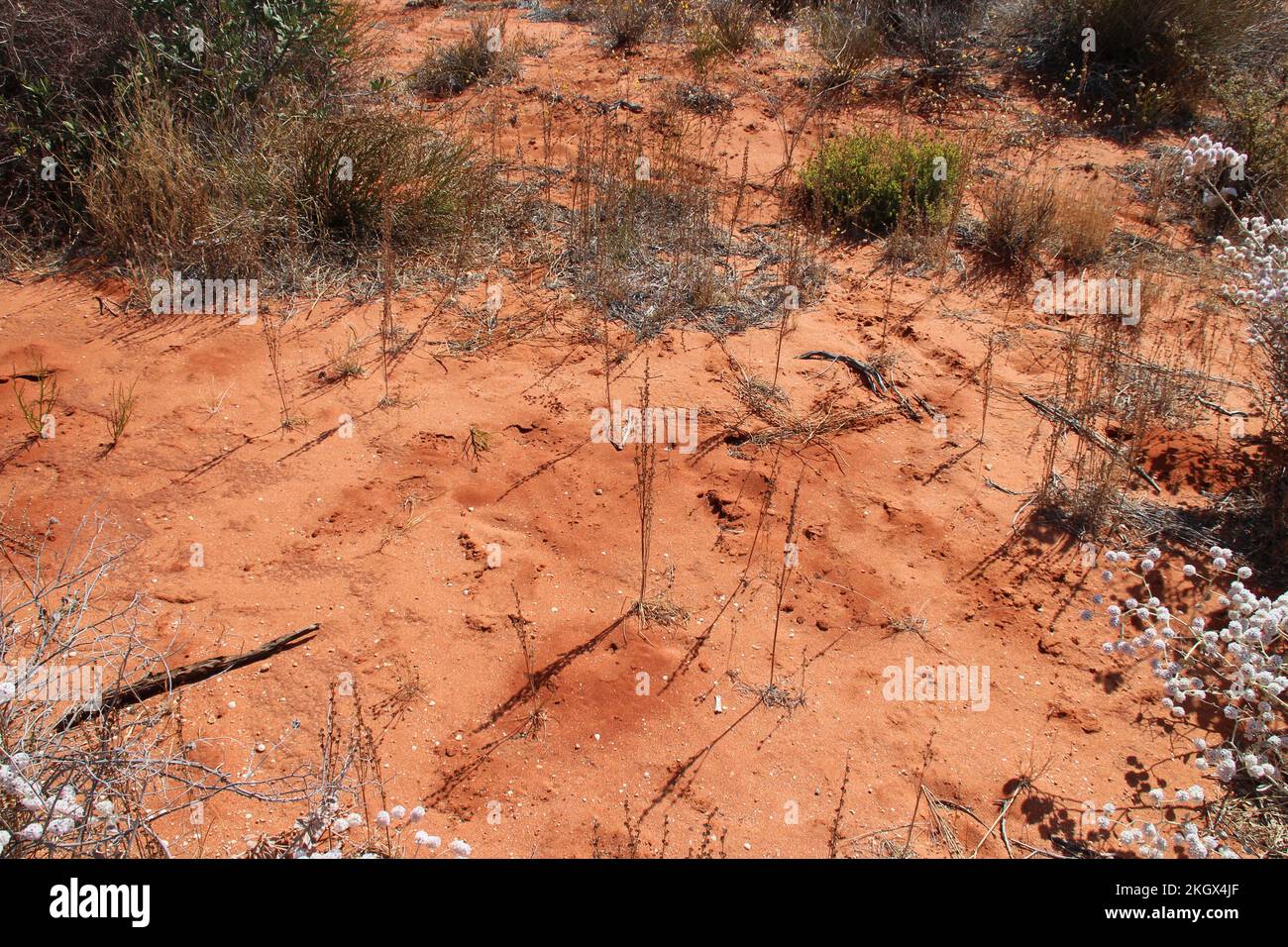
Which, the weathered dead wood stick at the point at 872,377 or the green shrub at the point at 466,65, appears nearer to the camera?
the weathered dead wood stick at the point at 872,377

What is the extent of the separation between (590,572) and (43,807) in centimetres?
214

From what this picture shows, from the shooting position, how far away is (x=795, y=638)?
3842mm

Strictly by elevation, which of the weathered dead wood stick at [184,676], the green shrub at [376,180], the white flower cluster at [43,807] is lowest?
the weathered dead wood stick at [184,676]

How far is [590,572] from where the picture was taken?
→ 13.3 feet

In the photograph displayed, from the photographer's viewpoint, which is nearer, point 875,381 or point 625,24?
point 875,381

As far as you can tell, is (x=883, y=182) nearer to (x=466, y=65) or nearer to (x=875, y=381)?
(x=875, y=381)

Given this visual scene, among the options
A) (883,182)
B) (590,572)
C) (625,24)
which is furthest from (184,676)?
(625,24)

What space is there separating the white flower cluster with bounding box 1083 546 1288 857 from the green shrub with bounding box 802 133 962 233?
348 cm

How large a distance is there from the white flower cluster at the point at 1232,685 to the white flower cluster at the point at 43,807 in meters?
2.95

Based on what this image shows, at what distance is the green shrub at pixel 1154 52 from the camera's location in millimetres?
7949

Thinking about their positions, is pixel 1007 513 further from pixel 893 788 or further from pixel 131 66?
pixel 131 66

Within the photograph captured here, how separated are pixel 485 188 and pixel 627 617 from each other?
3.67 metres

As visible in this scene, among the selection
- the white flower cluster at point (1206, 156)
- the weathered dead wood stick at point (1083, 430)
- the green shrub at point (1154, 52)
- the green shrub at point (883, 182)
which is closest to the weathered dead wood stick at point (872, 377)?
the weathered dead wood stick at point (1083, 430)

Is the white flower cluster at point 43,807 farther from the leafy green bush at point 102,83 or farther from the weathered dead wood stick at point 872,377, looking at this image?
the leafy green bush at point 102,83
